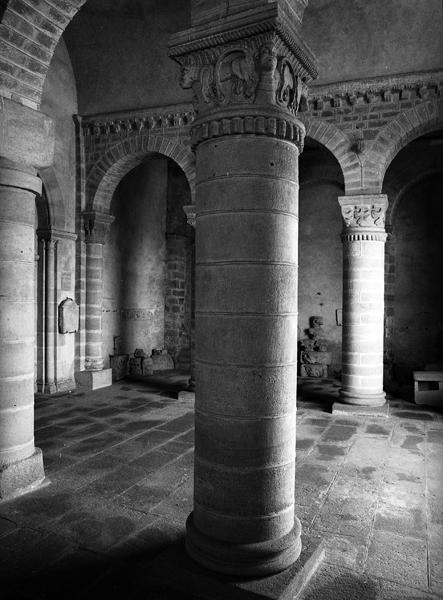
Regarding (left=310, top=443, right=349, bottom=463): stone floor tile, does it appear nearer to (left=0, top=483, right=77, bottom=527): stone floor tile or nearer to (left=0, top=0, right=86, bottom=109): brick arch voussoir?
(left=0, top=483, right=77, bottom=527): stone floor tile

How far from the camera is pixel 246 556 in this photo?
2555mm

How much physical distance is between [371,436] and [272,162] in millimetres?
4431

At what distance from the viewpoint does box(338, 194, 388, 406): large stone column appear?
7324mm

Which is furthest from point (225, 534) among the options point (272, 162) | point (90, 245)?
point (90, 245)

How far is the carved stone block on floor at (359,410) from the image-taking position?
7027 millimetres

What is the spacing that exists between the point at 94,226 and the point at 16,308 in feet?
16.4

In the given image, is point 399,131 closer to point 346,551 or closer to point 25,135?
point 25,135

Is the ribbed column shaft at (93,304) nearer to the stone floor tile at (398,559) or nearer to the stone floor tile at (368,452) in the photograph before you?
the stone floor tile at (368,452)

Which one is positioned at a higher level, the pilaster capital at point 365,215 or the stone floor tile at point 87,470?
the pilaster capital at point 365,215

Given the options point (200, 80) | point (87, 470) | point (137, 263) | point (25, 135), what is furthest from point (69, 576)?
point (137, 263)

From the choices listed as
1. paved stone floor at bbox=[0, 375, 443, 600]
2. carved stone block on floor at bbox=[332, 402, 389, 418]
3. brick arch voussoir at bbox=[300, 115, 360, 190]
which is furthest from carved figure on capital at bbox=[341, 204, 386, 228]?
paved stone floor at bbox=[0, 375, 443, 600]

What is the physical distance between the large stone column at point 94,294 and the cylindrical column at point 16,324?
474 centimetres

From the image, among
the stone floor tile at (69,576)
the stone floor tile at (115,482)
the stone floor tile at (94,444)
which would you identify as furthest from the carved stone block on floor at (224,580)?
the stone floor tile at (94,444)

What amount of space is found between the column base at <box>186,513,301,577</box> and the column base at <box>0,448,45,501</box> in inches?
76.0
